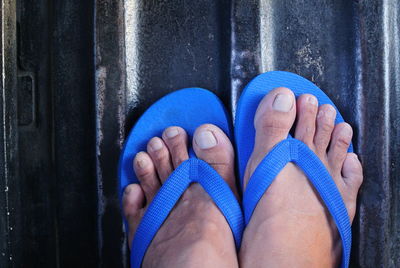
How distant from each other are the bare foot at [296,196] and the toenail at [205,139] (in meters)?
0.09

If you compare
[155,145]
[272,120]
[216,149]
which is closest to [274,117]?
[272,120]

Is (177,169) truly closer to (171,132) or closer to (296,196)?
(171,132)

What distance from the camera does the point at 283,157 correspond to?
3.01 feet

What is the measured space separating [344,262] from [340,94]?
1.11 ft

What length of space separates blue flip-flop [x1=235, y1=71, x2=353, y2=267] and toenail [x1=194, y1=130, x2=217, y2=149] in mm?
53

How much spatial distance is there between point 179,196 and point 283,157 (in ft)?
0.77

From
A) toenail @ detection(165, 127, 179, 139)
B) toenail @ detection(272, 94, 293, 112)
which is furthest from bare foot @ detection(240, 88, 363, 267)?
toenail @ detection(165, 127, 179, 139)

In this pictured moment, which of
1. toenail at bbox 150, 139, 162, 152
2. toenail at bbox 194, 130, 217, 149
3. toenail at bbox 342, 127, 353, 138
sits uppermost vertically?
toenail at bbox 342, 127, 353, 138

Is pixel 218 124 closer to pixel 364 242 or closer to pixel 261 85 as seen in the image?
pixel 261 85

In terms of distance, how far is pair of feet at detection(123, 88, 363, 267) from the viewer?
884mm

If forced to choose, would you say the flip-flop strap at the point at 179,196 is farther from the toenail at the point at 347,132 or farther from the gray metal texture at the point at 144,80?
the toenail at the point at 347,132

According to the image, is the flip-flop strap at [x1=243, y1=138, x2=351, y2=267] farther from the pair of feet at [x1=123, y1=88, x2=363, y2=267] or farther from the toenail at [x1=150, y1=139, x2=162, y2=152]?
the toenail at [x1=150, y1=139, x2=162, y2=152]

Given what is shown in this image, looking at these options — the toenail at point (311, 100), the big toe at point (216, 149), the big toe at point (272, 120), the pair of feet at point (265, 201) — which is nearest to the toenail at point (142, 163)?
Answer: the pair of feet at point (265, 201)

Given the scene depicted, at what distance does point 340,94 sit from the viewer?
36.9 inches
